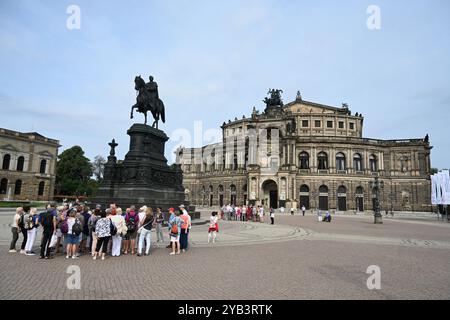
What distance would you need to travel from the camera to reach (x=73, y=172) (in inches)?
2589

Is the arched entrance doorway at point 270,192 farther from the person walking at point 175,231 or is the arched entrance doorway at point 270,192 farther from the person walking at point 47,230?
the person walking at point 47,230

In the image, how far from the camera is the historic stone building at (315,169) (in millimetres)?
52156

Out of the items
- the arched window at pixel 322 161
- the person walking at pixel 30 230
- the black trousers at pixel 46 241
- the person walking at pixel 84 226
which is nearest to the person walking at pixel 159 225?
the person walking at pixel 84 226

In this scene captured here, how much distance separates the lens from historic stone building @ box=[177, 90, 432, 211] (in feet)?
171

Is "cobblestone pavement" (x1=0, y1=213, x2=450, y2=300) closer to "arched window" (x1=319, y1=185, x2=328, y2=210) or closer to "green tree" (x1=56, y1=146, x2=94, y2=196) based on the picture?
"arched window" (x1=319, y1=185, x2=328, y2=210)

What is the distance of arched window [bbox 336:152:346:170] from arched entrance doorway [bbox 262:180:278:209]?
1380cm

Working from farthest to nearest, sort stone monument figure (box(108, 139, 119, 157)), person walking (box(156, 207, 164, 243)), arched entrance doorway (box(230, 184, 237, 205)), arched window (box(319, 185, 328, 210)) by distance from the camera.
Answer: arched entrance doorway (box(230, 184, 237, 205))
arched window (box(319, 185, 328, 210))
stone monument figure (box(108, 139, 119, 157))
person walking (box(156, 207, 164, 243))

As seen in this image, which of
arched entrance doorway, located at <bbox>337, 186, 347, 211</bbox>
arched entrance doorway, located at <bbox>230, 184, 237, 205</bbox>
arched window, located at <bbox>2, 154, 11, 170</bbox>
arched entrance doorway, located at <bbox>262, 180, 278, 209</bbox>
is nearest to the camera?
arched window, located at <bbox>2, 154, 11, 170</bbox>

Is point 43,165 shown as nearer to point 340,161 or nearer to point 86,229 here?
point 86,229

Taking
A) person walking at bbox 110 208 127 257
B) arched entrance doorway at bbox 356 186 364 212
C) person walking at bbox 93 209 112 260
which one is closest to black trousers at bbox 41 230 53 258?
person walking at bbox 93 209 112 260

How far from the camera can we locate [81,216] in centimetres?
904

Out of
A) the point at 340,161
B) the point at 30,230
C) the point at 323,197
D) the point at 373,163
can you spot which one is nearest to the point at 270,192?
the point at 323,197

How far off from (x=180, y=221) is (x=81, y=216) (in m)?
3.25
